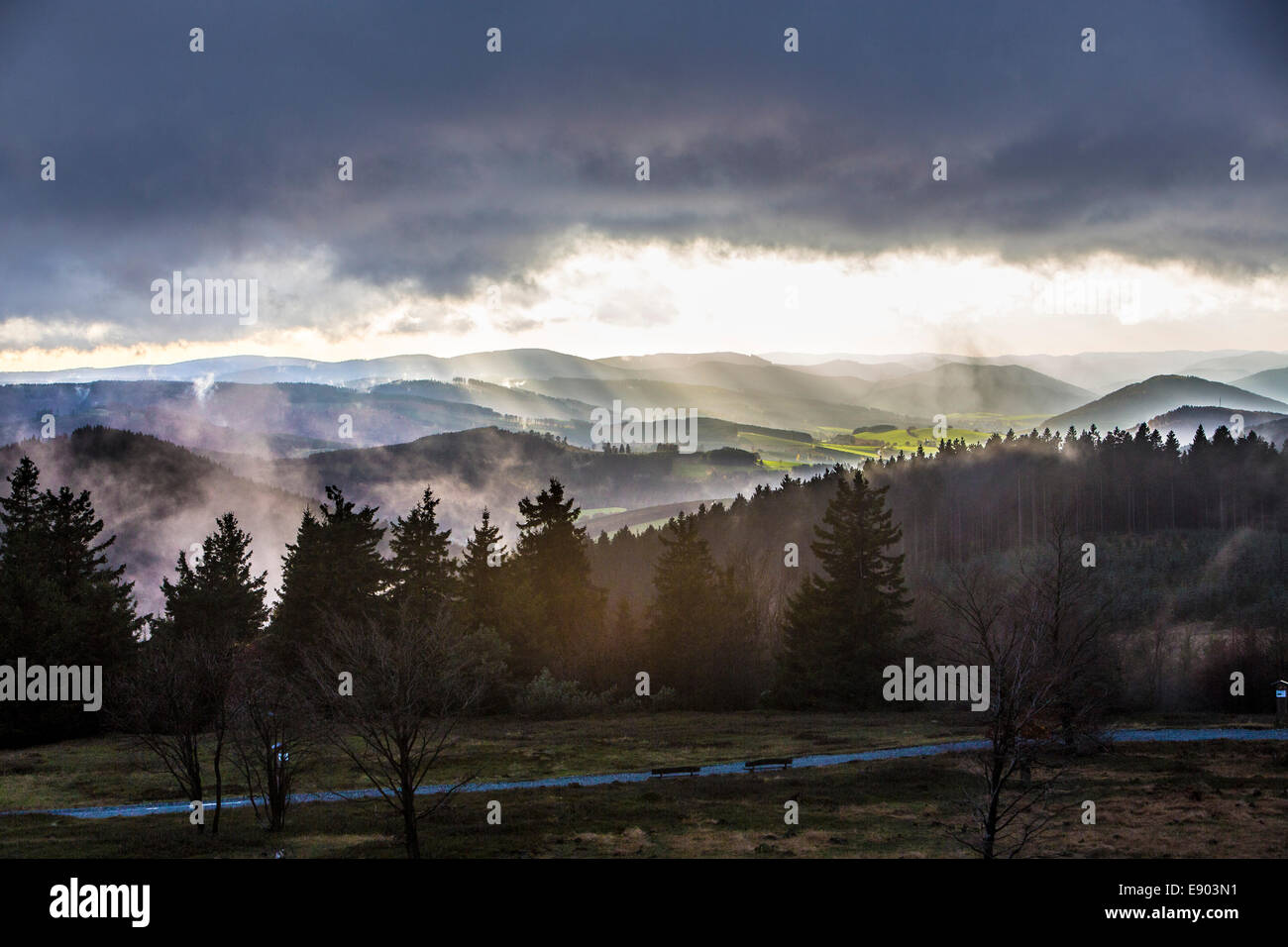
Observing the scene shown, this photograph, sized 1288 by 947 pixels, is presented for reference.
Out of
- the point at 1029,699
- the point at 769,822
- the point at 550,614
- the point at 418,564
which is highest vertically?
the point at 418,564

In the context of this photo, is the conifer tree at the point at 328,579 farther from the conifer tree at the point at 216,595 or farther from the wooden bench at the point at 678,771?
the wooden bench at the point at 678,771

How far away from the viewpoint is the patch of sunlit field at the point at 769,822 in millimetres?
28328

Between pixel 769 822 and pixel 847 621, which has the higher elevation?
pixel 847 621

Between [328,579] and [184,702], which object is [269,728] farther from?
[328,579]

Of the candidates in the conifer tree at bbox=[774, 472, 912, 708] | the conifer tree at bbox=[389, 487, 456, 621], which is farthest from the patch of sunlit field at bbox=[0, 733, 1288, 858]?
the conifer tree at bbox=[389, 487, 456, 621]

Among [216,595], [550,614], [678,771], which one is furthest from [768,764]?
[216,595]

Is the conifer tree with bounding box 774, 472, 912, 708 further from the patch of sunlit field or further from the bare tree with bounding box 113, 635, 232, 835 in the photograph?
the bare tree with bounding box 113, 635, 232, 835

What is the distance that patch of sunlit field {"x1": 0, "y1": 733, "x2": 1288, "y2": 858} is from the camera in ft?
92.9

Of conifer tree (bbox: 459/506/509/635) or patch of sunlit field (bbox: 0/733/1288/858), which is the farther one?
conifer tree (bbox: 459/506/509/635)

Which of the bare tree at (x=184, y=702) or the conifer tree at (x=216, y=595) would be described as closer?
the bare tree at (x=184, y=702)

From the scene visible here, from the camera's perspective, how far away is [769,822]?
33.5m

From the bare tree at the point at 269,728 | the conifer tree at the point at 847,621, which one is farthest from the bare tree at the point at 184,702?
the conifer tree at the point at 847,621

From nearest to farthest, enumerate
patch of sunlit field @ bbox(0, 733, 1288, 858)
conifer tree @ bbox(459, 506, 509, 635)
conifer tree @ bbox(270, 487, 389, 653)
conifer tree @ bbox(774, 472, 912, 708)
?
patch of sunlit field @ bbox(0, 733, 1288, 858) < conifer tree @ bbox(774, 472, 912, 708) < conifer tree @ bbox(270, 487, 389, 653) < conifer tree @ bbox(459, 506, 509, 635)
